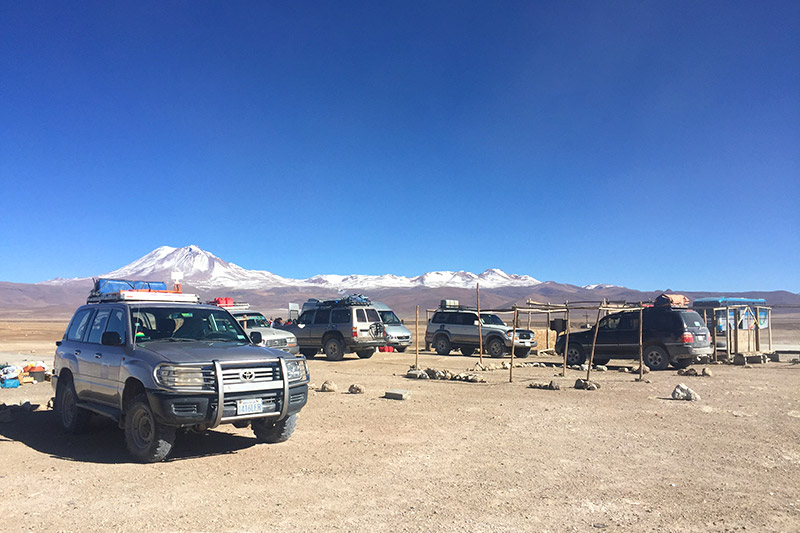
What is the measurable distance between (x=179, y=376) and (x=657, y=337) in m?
15.2

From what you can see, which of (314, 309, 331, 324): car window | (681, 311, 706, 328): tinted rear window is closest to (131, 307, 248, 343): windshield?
(314, 309, 331, 324): car window

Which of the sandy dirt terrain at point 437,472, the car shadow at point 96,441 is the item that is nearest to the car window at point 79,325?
the car shadow at point 96,441

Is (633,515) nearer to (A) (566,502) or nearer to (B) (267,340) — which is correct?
(A) (566,502)

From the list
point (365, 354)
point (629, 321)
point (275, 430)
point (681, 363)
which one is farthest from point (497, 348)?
point (275, 430)

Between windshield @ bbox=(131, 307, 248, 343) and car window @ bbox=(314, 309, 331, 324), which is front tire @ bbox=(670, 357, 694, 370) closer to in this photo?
car window @ bbox=(314, 309, 331, 324)

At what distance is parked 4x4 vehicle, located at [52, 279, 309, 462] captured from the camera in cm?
689

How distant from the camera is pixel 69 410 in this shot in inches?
351

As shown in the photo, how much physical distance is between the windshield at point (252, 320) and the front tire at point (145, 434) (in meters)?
12.0

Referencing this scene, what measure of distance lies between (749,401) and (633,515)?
828 cm

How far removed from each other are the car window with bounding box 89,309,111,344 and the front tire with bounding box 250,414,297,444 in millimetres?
2480

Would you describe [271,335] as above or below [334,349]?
above

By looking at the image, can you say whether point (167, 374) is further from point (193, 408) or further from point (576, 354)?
point (576, 354)

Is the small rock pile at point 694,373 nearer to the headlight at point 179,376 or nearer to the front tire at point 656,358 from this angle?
the front tire at point 656,358

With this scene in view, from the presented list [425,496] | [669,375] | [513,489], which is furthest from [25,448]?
[669,375]
